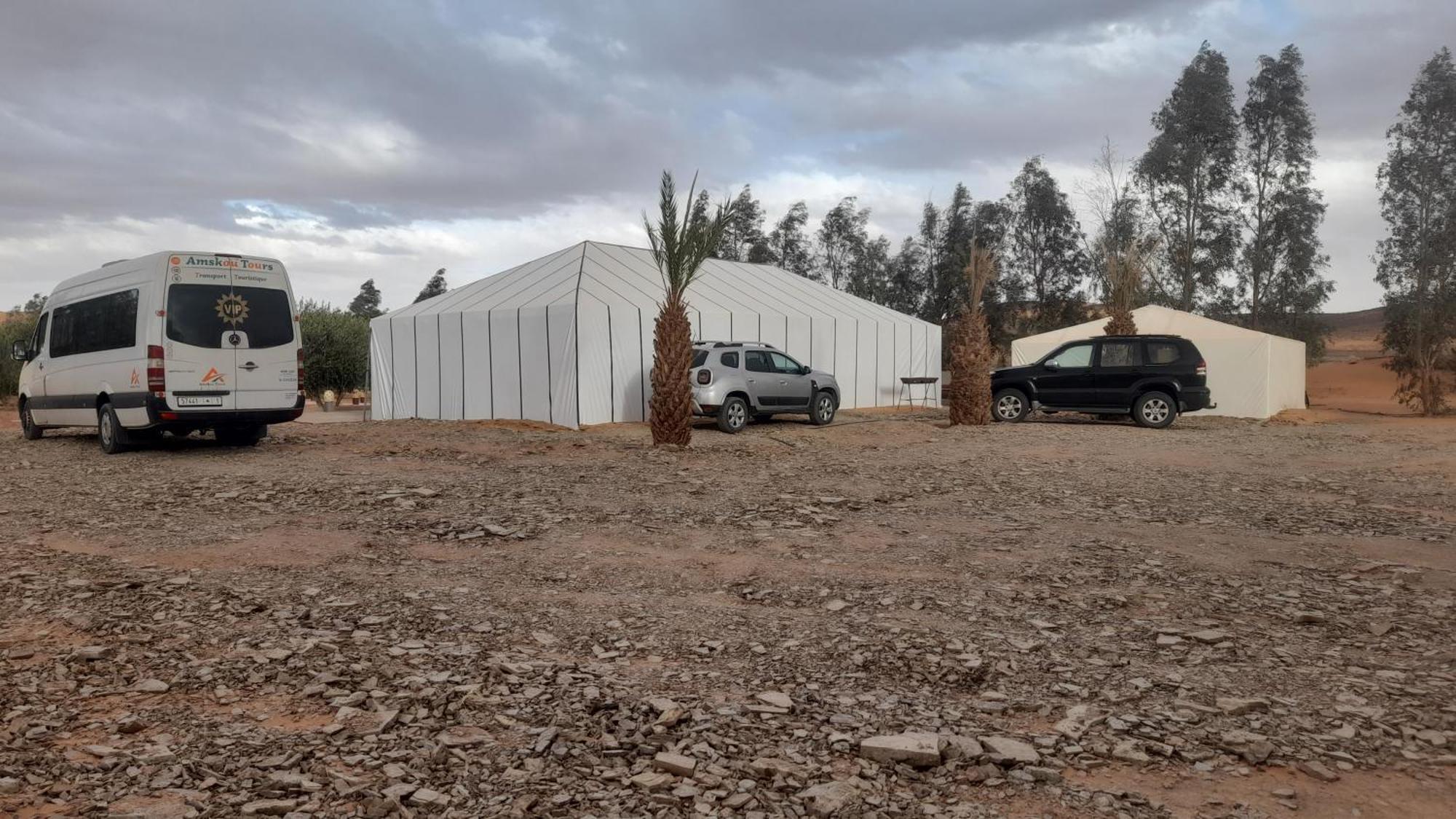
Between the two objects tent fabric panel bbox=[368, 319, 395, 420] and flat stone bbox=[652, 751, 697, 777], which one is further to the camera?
tent fabric panel bbox=[368, 319, 395, 420]

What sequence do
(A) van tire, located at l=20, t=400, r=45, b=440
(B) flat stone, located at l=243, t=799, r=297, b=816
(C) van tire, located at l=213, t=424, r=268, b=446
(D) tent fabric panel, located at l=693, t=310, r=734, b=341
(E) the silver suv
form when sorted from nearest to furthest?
(B) flat stone, located at l=243, t=799, r=297, b=816 < (C) van tire, located at l=213, t=424, r=268, b=446 < (A) van tire, located at l=20, t=400, r=45, b=440 < (E) the silver suv < (D) tent fabric panel, located at l=693, t=310, r=734, b=341

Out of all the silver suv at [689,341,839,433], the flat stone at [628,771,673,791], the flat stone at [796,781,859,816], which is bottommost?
the flat stone at [796,781,859,816]

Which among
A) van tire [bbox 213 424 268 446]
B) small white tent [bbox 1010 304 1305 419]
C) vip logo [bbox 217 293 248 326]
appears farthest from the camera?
small white tent [bbox 1010 304 1305 419]

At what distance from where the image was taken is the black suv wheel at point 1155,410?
63.5 feet

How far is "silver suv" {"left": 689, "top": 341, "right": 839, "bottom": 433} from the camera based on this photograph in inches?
685

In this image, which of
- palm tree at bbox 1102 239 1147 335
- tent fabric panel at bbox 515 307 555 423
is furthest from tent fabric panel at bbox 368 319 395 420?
palm tree at bbox 1102 239 1147 335

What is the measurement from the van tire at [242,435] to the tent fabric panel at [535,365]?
537cm

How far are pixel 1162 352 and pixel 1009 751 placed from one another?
704 inches

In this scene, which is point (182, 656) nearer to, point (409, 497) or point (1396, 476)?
point (409, 497)

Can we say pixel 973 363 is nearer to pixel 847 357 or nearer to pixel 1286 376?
pixel 847 357

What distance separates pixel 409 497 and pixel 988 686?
6.58 meters

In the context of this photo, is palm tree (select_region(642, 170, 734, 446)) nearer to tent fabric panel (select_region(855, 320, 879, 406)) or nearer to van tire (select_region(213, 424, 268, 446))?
van tire (select_region(213, 424, 268, 446))

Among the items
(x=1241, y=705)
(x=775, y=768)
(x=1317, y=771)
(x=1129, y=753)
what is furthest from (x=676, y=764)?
(x=1241, y=705)

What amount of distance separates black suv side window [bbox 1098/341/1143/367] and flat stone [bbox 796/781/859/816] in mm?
18222
